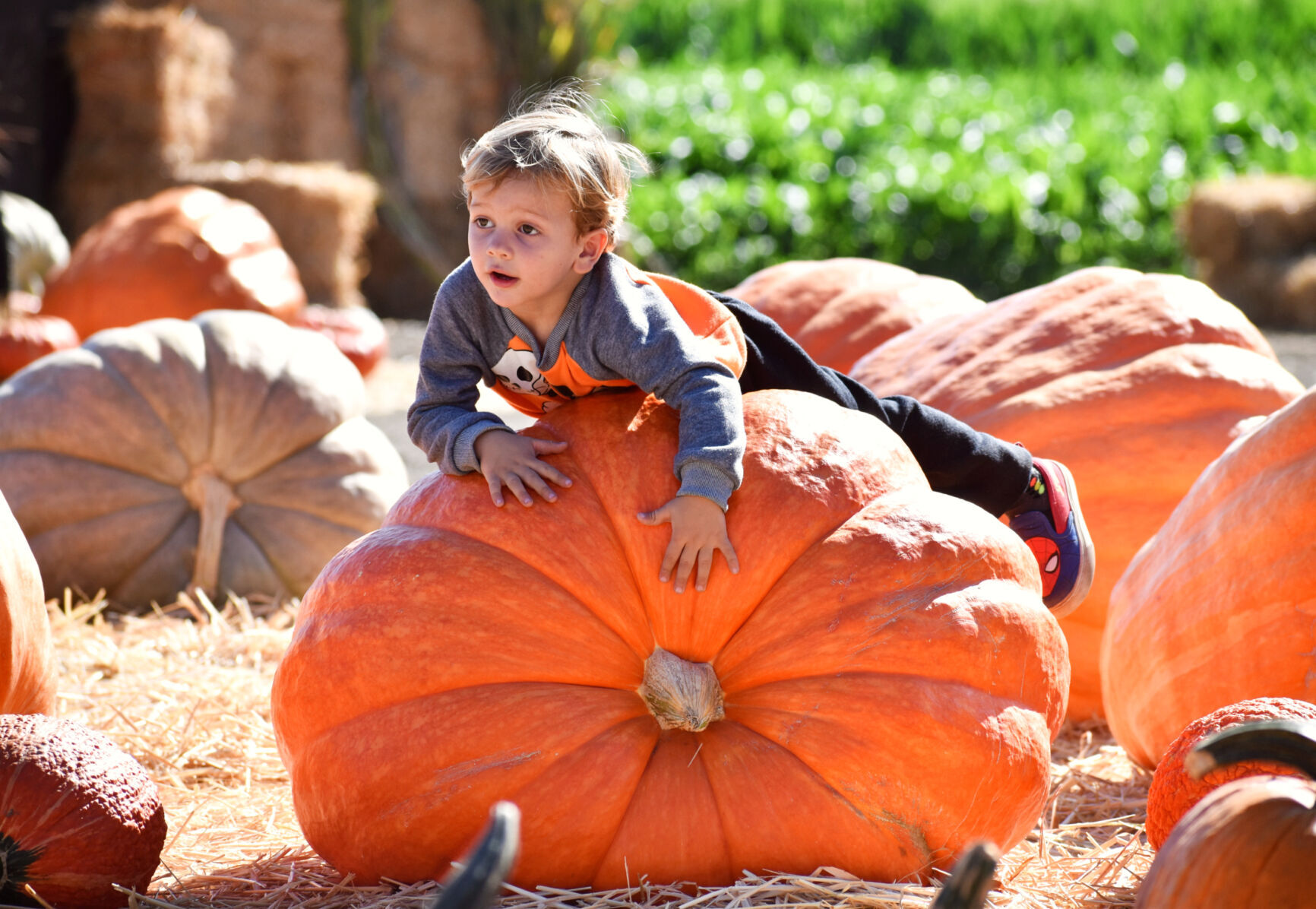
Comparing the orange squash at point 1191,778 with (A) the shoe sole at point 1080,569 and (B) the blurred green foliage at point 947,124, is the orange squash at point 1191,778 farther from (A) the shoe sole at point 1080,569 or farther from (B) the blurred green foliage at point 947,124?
(B) the blurred green foliage at point 947,124

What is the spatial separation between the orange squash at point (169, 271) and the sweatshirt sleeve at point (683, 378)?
216 inches

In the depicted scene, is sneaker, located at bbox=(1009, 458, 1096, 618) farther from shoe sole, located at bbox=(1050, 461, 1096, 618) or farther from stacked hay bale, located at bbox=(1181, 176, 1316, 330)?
stacked hay bale, located at bbox=(1181, 176, 1316, 330)

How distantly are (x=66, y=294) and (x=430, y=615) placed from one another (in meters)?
6.28

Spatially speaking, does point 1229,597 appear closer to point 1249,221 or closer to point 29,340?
point 29,340

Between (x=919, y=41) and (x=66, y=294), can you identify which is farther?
(x=919, y=41)

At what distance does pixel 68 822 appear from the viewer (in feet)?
6.23

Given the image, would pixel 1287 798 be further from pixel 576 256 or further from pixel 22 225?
pixel 22 225

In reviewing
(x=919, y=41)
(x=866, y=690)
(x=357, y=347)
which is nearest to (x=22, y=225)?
(x=357, y=347)

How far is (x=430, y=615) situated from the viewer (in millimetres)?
2064

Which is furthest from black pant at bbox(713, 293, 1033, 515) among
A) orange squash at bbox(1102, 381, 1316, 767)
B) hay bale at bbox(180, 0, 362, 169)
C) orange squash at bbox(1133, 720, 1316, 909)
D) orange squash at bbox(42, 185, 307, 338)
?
hay bale at bbox(180, 0, 362, 169)

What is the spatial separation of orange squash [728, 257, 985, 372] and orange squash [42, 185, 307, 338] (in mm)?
4058

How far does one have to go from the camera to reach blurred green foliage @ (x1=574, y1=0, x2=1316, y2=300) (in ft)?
43.0

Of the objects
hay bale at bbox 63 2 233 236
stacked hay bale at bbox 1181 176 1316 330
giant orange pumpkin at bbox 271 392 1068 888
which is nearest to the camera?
giant orange pumpkin at bbox 271 392 1068 888

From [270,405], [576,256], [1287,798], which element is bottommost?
[270,405]
